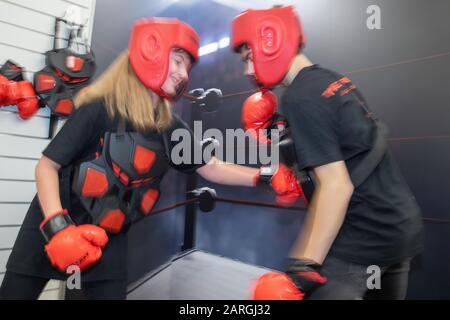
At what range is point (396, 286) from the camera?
3.02 ft

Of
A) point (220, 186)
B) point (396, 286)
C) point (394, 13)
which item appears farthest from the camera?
point (220, 186)

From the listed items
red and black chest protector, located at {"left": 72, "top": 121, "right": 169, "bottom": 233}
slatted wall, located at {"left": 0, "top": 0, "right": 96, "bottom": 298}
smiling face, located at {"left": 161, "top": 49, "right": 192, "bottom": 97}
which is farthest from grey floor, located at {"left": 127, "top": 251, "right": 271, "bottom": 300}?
smiling face, located at {"left": 161, "top": 49, "right": 192, "bottom": 97}

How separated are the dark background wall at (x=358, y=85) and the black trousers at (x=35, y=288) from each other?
0.84 metres

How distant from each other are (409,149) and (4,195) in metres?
2.09

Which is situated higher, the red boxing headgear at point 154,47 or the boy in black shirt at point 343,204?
the red boxing headgear at point 154,47

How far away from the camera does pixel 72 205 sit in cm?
112

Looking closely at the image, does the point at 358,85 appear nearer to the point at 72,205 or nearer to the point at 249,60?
the point at 249,60

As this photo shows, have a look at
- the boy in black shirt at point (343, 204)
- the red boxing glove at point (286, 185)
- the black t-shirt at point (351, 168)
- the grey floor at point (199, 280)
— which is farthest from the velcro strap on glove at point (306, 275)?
the grey floor at point (199, 280)

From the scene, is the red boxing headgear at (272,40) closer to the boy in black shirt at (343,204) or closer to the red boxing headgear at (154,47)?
the boy in black shirt at (343,204)

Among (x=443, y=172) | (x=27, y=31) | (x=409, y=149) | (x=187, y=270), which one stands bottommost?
(x=187, y=270)

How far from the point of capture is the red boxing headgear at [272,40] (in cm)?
96

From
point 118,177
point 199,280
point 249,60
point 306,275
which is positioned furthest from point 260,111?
point 199,280
